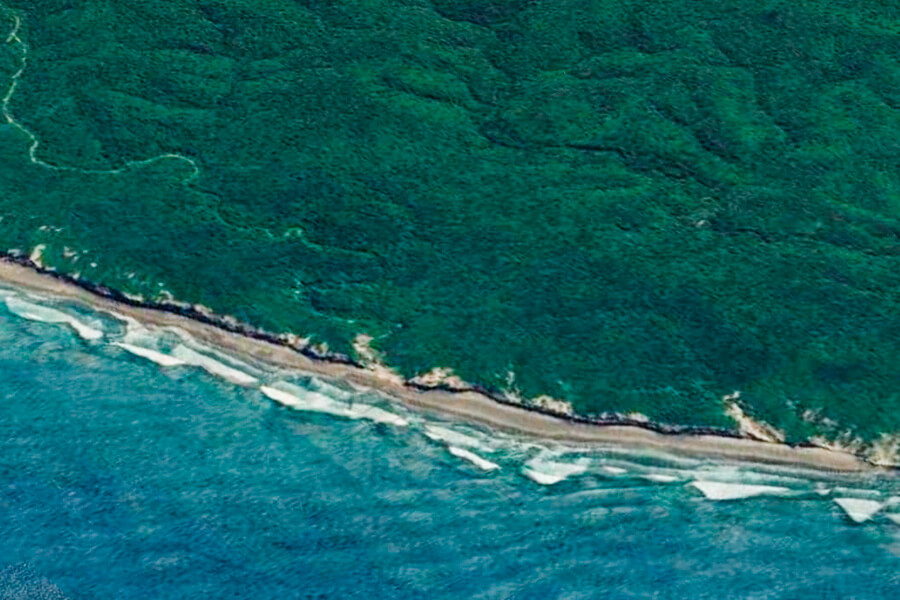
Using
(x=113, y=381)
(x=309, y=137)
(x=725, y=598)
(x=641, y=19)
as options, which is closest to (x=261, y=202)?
(x=309, y=137)

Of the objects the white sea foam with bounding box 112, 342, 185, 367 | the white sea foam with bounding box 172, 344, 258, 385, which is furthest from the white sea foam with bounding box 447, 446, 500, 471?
the white sea foam with bounding box 112, 342, 185, 367

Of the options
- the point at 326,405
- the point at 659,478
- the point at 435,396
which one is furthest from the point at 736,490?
the point at 326,405

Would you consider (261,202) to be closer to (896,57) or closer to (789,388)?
(789,388)

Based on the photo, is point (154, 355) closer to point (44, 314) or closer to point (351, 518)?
point (44, 314)

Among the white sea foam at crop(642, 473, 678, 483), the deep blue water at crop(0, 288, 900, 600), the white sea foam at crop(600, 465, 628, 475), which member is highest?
the white sea foam at crop(642, 473, 678, 483)

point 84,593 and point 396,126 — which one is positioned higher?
point 396,126

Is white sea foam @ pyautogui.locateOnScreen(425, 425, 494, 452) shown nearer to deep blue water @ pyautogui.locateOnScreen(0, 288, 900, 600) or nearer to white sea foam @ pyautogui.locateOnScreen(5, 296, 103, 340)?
deep blue water @ pyautogui.locateOnScreen(0, 288, 900, 600)

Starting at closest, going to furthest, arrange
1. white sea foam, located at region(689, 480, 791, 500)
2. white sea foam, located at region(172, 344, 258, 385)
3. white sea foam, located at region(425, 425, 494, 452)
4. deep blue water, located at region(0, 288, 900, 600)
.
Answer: deep blue water, located at region(0, 288, 900, 600) → white sea foam, located at region(689, 480, 791, 500) → white sea foam, located at region(425, 425, 494, 452) → white sea foam, located at region(172, 344, 258, 385)
